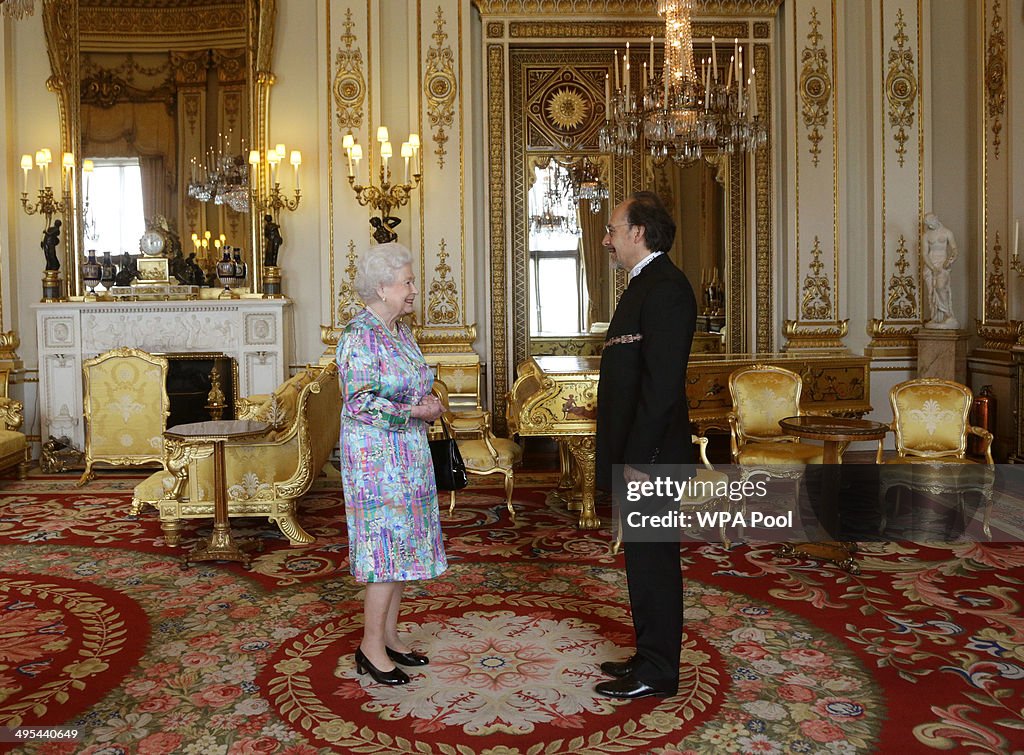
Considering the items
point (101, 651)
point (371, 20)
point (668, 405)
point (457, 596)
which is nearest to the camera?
point (668, 405)

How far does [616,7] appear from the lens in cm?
862

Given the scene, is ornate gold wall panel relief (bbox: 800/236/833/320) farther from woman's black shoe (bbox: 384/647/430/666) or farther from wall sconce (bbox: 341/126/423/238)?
woman's black shoe (bbox: 384/647/430/666)

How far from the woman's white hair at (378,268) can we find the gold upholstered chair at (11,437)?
5057mm

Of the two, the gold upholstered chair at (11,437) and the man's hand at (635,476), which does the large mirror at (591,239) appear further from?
the man's hand at (635,476)

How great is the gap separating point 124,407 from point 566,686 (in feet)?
18.2

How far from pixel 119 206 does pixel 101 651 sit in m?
5.72

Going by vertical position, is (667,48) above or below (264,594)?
above

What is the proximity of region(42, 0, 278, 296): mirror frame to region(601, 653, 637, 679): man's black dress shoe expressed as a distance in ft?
19.4

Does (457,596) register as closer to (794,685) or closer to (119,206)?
(794,685)

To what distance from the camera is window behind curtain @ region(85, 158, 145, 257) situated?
8.46 metres

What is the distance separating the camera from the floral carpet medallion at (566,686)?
9.91ft

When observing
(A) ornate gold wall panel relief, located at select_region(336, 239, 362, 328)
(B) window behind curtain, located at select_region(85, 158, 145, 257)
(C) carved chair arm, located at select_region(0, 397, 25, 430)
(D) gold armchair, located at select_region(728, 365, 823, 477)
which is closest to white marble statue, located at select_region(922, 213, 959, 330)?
(D) gold armchair, located at select_region(728, 365, 823, 477)

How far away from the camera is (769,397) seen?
6.02 m

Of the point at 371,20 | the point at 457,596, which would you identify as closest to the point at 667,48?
the point at 371,20
